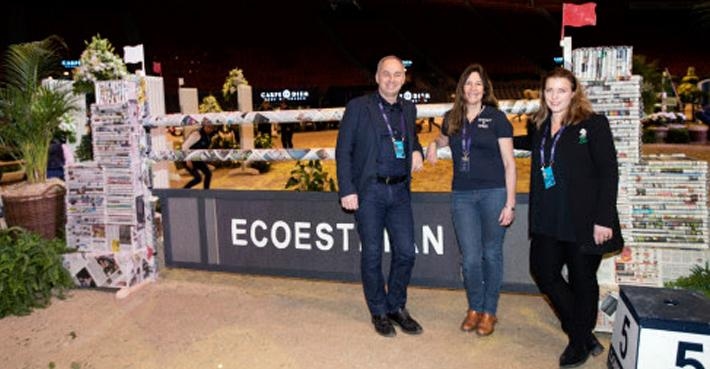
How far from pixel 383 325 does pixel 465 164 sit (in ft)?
3.58

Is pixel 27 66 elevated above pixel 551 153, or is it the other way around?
pixel 27 66

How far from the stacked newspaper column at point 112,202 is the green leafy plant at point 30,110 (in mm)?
619

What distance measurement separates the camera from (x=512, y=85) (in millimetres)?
32250

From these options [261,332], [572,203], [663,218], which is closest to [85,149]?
[261,332]

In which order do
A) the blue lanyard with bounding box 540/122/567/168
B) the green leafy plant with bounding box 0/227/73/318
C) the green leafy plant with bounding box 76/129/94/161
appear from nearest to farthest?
the blue lanyard with bounding box 540/122/567/168 < the green leafy plant with bounding box 0/227/73/318 < the green leafy plant with bounding box 76/129/94/161

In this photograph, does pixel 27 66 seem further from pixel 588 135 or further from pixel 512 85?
pixel 512 85

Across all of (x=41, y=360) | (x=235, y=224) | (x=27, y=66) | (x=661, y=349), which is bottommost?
(x=41, y=360)

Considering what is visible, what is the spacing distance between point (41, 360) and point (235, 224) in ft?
5.33

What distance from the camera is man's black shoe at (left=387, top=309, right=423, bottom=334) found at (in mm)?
3695

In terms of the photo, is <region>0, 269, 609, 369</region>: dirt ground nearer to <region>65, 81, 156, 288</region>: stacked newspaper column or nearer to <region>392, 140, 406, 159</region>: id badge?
<region>65, 81, 156, 288</region>: stacked newspaper column

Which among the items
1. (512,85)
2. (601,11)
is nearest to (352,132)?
(512,85)

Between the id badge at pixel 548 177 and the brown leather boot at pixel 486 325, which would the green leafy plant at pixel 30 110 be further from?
the id badge at pixel 548 177

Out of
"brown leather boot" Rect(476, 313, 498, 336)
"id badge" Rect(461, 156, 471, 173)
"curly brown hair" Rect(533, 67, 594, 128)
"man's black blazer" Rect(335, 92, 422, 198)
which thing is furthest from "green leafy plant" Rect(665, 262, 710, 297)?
"man's black blazer" Rect(335, 92, 422, 198)

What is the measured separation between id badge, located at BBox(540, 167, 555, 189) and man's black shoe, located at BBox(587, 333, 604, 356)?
2.80 feet
